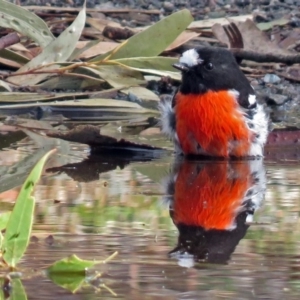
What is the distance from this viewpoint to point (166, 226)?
11.3ft

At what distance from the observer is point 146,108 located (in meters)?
7.40

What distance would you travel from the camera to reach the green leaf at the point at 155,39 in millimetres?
7434

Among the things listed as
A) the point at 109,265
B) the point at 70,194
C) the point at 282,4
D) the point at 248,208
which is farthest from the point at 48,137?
the point at 282,4

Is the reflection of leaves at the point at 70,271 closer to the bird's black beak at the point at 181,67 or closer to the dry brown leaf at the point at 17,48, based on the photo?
the bird's black beak at the point at 181,67

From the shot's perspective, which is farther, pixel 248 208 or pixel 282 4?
pixel 282 4

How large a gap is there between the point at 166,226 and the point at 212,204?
45 cm

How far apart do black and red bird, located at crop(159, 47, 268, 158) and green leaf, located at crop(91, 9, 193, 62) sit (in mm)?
1352

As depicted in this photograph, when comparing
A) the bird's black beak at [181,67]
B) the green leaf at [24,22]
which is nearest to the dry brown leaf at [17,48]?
the green leaf at [24,22]

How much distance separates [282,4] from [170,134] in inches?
234

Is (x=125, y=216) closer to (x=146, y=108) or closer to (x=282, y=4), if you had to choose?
(x=146, y=108)

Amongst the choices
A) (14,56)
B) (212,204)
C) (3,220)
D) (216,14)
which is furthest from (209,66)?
(216,14)

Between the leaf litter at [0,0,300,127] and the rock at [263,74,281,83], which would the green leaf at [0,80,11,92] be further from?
the rock at [263,74,281,83]

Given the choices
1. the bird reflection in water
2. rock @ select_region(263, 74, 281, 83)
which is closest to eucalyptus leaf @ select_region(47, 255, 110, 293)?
the bird reflection in water

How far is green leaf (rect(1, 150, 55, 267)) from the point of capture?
8.93 ft
